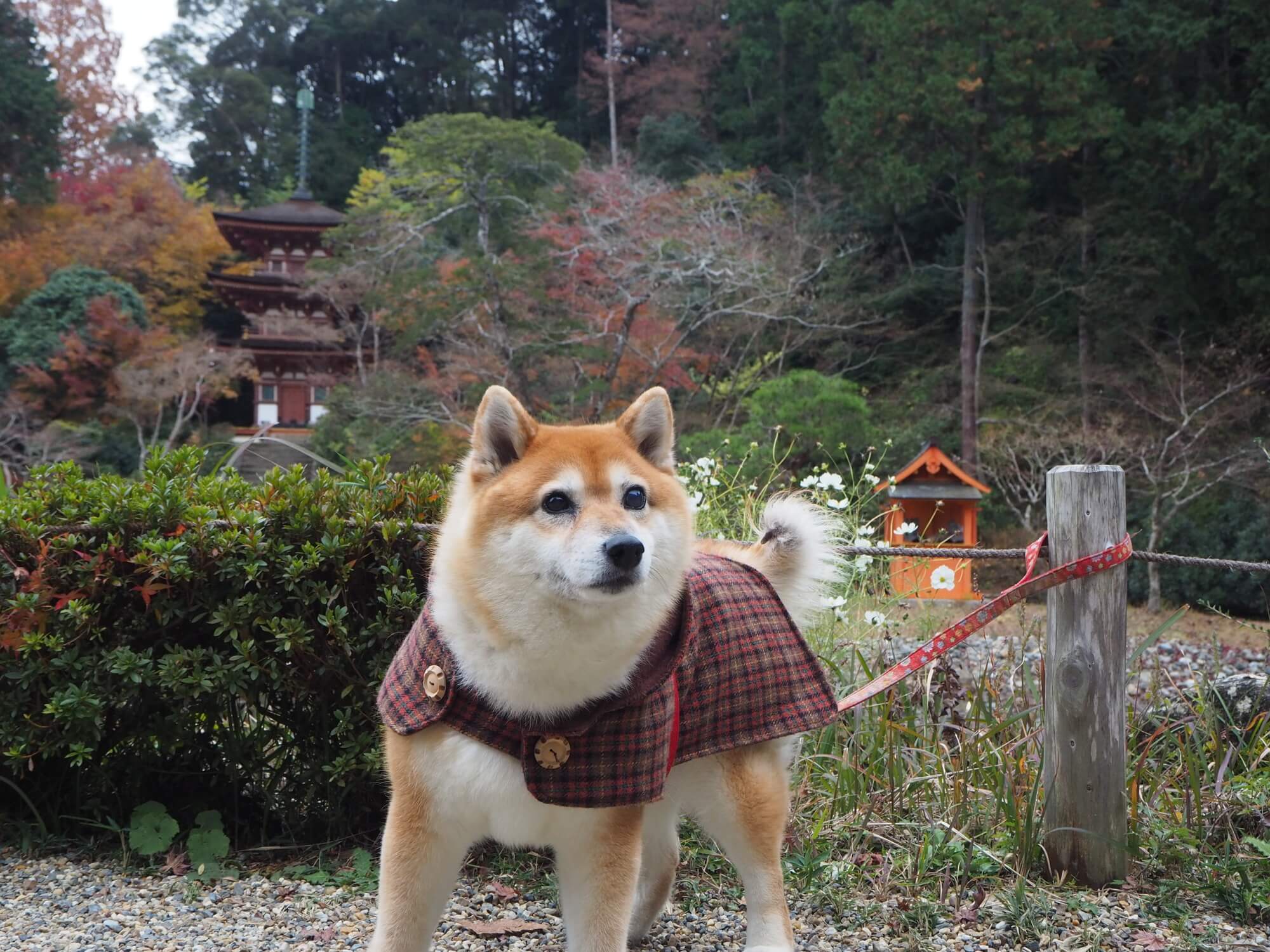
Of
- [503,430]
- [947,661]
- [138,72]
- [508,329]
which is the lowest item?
[947,661]

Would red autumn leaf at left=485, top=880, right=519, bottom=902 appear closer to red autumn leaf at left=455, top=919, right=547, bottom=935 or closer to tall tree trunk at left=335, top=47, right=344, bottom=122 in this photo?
red autumn leaf at left=455, top=919, right=547, bottom=935

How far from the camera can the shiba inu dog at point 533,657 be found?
6.00ft

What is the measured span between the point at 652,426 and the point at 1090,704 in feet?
4.98

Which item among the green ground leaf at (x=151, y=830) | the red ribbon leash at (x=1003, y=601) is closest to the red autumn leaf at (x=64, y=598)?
the green ground leaf at (x=151, y=830)

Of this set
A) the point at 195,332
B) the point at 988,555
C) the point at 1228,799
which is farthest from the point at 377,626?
the point at 195,332

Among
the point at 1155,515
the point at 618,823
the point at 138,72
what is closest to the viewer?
the point at 618,823

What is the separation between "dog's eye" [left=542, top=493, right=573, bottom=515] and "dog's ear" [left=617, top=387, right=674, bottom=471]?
0.26m

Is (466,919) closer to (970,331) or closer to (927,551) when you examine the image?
(927,551)

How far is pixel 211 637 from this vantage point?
2959mm

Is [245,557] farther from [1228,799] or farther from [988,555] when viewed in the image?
[1228,799]

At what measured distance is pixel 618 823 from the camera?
1.90m

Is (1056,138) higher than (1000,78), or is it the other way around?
(1000,78)

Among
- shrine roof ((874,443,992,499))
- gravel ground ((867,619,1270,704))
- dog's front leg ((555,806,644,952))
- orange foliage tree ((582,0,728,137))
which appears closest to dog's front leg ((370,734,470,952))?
dog's front leg ((555,806,644,952))

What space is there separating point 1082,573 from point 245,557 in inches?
91.5
